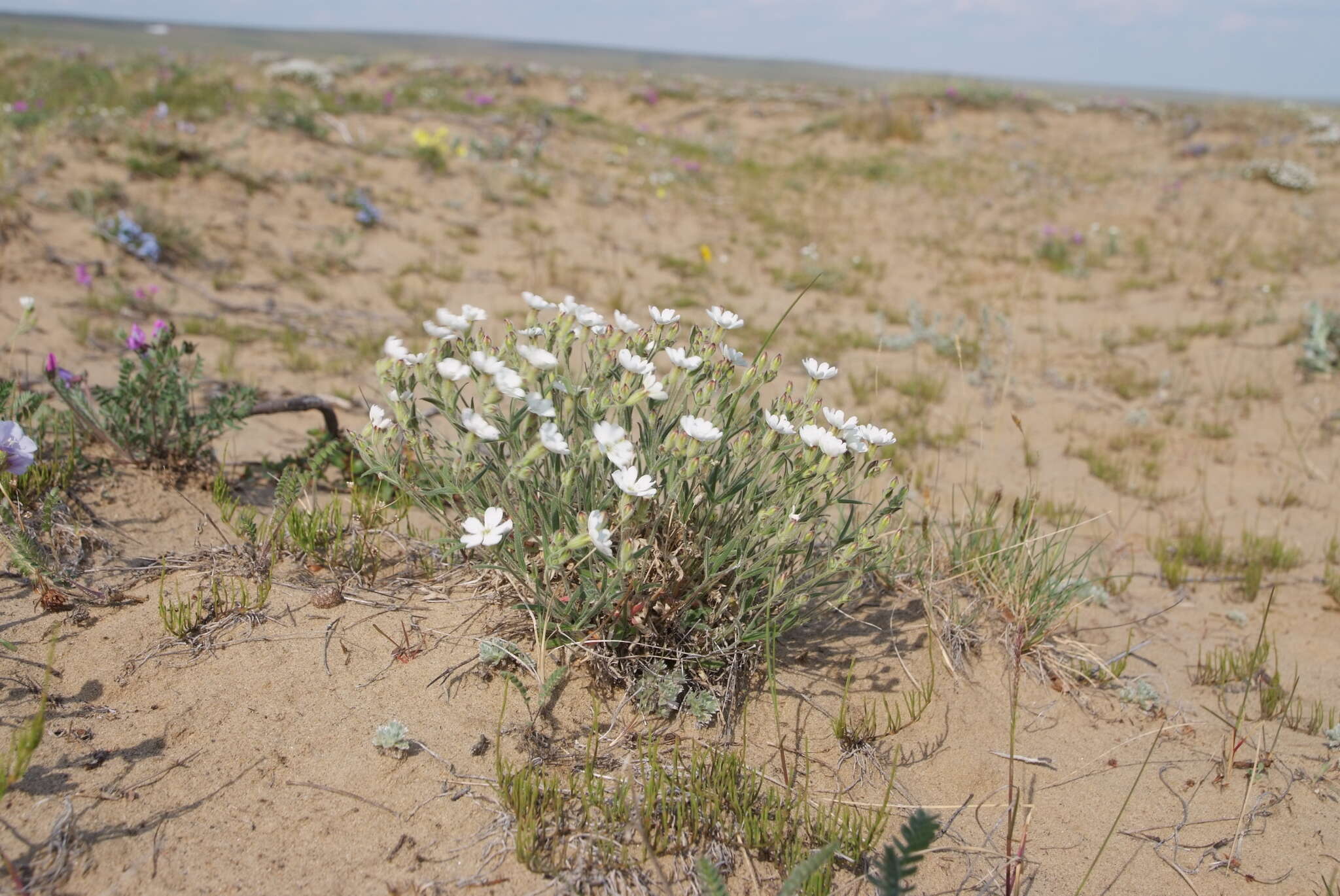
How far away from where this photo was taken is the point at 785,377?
5559 mm

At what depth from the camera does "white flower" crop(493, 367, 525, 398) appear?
5.62 feet

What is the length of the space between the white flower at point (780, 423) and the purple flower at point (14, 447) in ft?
5.80

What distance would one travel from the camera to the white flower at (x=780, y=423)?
186cm

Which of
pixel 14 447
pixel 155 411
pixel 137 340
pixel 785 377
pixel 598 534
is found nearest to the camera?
pixel 598 534

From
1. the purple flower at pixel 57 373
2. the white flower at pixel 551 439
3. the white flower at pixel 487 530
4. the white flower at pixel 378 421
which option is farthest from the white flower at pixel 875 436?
the purple flower at pixel 57 373

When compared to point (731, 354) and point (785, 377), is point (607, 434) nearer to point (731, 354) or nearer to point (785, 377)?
point (731, 354)

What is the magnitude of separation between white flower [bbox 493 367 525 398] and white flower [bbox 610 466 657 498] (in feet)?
0.88

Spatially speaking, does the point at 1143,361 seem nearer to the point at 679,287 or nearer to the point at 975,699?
the point at 679,287

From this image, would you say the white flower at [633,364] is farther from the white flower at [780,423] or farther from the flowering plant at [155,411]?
the flowering plant at [155,411]

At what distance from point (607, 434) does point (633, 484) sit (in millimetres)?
120

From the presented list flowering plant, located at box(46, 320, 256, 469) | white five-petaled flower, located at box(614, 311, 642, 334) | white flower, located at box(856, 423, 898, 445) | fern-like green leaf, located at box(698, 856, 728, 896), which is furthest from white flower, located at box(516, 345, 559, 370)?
flowering plant, located at box(46, 320, 256, 469)

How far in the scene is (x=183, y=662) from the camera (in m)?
1.90

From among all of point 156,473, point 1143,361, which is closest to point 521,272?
point 156,473

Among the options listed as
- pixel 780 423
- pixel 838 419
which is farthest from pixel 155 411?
pixel 838 419
